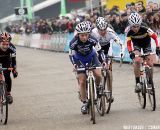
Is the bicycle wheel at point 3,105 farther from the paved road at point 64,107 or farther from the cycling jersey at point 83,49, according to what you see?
the cycling jersey at point 83,49

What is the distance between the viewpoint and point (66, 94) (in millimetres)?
15805

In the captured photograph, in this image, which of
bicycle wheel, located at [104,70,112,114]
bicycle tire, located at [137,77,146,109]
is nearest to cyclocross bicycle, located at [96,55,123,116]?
bicycle wheel, located at [104,70,112,114]

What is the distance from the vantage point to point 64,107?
13.3 metres

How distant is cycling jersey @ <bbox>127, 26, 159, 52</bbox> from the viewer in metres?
12.1

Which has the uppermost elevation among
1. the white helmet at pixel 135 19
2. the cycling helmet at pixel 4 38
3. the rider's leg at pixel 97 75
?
the white helmet at pixel 135 19

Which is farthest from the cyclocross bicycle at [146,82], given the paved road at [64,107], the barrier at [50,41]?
the barrier at [50,41]

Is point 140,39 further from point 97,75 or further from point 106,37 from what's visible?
point 97,75

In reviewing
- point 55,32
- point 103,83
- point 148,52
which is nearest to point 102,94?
point 103,83

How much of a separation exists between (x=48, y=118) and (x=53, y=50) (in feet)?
86.7

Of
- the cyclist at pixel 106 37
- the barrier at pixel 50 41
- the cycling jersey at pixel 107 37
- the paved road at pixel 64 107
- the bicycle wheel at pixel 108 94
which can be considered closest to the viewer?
the paved road at pixel 64 107

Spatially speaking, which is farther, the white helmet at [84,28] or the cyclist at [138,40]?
the cyclist at [138,40]

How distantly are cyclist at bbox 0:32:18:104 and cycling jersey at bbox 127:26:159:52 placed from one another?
237 cm

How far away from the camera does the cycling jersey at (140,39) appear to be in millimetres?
12078

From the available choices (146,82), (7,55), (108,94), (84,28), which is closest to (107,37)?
(108,94)
